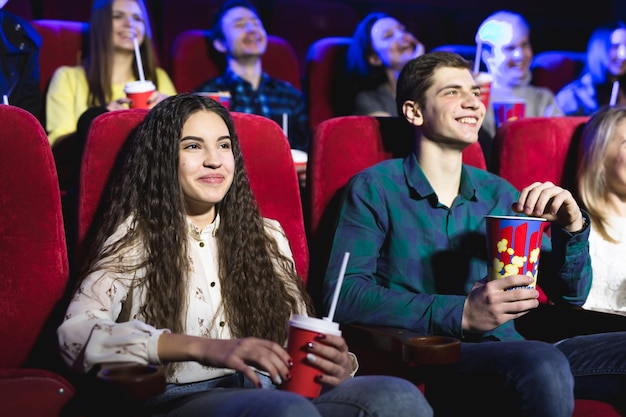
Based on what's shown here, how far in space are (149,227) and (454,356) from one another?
0.47 m

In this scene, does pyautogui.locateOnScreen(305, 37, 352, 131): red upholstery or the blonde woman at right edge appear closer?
the blonde woman at right edge

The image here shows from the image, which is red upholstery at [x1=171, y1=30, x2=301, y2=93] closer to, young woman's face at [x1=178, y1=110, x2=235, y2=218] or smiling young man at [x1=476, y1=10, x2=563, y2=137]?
smiling young man at [x1=476, y1=10, x2=563, y2=137]

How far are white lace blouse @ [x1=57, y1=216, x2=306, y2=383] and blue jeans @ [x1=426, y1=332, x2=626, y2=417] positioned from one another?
0.26m

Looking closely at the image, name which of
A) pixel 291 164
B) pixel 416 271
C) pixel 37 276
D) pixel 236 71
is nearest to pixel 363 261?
pixel 416 271

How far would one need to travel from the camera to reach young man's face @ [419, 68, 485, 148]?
145cm

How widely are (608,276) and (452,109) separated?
431mm

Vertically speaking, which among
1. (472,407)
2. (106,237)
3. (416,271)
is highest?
(106,237)

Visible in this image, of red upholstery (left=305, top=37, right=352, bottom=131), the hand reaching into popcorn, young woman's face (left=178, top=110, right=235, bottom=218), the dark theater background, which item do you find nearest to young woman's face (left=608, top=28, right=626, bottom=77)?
the dark theater background

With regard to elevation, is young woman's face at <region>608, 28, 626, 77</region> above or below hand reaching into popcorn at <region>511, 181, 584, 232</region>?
above

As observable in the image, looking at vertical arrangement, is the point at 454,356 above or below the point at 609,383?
above

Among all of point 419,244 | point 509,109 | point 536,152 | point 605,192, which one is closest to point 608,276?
point 605,192

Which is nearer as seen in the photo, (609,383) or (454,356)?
(454,356)

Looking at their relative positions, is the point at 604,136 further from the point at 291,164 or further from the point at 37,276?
the point at 37,276

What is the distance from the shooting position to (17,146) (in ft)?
3.97
